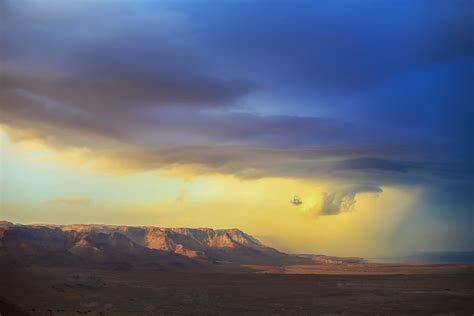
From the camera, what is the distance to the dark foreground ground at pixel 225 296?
65.8 meters

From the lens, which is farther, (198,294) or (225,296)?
(198,294)

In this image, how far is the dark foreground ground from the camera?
6575 cm

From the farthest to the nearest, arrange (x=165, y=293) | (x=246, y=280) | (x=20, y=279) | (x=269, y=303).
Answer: (x=246, y=280) → (x=20, y=279) → (x=165, y=293) → (x=269, y=303)

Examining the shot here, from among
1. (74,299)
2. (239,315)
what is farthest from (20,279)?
(239,315)

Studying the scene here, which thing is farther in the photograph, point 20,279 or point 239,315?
point 20,279

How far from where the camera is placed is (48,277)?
105 m

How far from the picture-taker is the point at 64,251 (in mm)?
151375

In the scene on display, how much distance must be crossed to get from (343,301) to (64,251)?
99904mm

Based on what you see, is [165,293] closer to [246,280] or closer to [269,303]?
[269,303]

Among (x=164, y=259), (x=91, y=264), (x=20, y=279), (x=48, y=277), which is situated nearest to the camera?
(x=20, y=279)

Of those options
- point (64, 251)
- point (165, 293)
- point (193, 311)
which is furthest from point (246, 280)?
point (64, 251)

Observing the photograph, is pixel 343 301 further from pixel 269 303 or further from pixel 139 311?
pixel 139 311

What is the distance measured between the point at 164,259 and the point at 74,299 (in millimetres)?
98981

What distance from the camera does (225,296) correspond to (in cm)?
8325
